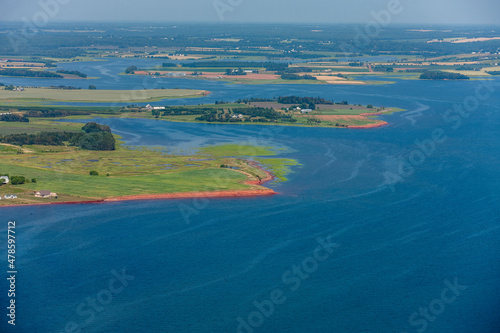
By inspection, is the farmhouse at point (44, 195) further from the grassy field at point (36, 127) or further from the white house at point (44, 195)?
the grassy field at point (36, 127)

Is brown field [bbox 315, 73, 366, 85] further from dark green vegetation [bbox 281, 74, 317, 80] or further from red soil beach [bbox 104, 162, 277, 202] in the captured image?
red soil beach [bbox 104, 162, 277, 202]

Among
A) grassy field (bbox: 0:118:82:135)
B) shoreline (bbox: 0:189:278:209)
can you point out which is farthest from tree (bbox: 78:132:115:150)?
shoreline (bbox: 0:189:278:209)

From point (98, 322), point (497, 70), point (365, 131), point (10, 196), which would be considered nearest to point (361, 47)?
point (497, 70)

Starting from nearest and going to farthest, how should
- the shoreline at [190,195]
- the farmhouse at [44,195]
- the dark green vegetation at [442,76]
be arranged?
the farmhouse at [44,195] < the shoreline at [190,195] < the dark green vegetation at [442,76]

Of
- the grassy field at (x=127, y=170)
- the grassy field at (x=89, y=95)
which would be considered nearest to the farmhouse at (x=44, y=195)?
the grassy field at (x=127, y=170)

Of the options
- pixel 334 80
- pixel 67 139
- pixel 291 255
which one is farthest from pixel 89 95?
pixel 291 255

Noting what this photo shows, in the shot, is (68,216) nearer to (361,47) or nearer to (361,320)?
(361,320)

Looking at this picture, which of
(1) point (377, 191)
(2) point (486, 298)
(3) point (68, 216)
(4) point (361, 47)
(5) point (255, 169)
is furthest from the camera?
(4) point (361, 47)
